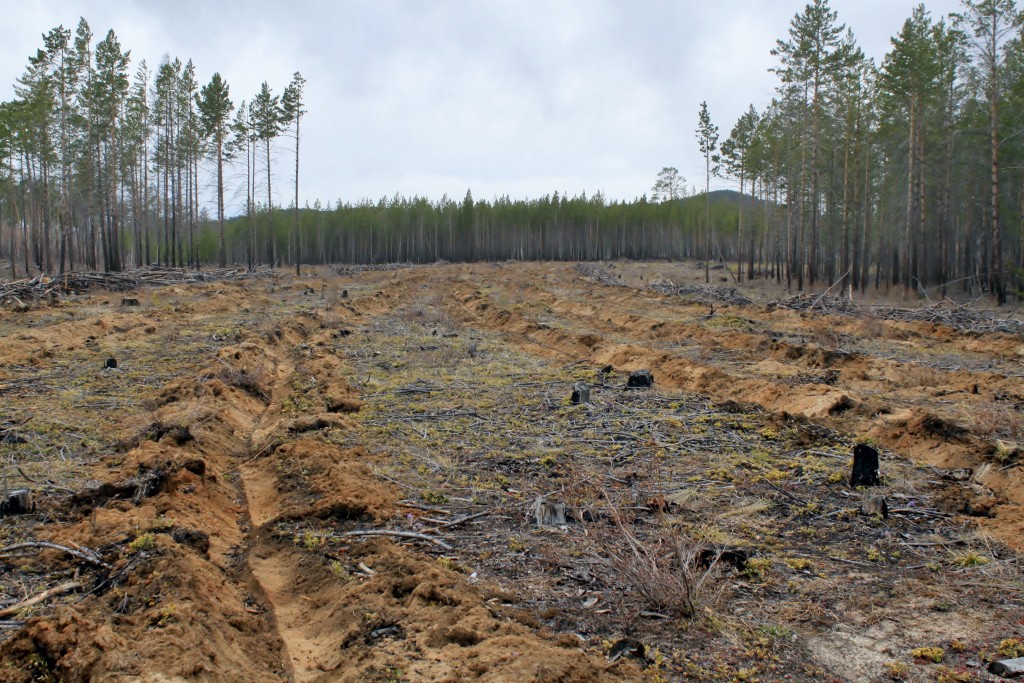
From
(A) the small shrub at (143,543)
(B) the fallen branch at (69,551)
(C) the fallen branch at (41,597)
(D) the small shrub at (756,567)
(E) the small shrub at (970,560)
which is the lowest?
(D) the small shrub at (756,567)

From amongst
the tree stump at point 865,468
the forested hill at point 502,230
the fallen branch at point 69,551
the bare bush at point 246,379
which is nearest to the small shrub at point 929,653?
the tree stump at point 865,468

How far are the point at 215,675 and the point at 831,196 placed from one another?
144 ft

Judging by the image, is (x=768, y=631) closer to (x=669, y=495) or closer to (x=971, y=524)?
(x=669, y=495)

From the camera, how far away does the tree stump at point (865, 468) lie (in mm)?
5508

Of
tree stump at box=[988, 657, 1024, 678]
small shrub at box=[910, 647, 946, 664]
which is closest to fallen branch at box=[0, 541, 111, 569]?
small shrub at box=[910, 647, 946, 664]

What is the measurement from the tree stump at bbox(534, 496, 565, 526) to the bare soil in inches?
2.9

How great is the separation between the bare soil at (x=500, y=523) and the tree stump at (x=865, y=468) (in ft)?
0.71

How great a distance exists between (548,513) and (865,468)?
2.71 meters

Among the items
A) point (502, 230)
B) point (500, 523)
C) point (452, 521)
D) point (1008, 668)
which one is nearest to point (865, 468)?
point (1008, 668)

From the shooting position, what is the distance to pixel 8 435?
6.34m

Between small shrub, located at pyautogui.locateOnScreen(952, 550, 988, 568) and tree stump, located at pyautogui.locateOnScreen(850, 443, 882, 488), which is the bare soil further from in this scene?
tree stump, located at pyautogui.locateOnScreen(850, 443, 882, 488)

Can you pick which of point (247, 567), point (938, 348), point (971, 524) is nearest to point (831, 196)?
point (938, 348)

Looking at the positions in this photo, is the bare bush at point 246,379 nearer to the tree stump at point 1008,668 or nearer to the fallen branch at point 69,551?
the fallen branch at point 69,551

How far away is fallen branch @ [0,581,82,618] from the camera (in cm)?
326
